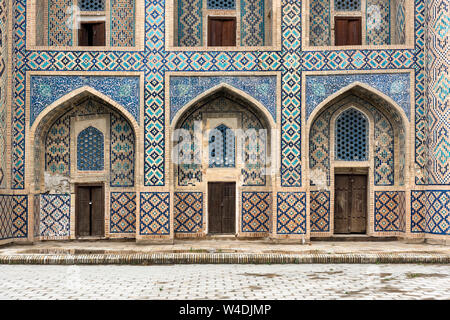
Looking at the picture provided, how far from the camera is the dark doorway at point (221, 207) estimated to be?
10.7m

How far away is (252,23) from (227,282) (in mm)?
6672

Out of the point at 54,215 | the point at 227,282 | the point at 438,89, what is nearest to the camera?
the point at 227,282

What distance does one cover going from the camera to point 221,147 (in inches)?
426

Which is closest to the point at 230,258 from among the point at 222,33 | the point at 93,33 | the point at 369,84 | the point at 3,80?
the point at 369,84

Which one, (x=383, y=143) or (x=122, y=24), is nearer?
(x=383, y=143)

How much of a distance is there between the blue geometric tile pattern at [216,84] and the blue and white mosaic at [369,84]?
765 mm

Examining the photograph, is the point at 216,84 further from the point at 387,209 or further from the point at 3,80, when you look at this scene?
the point at 387,209

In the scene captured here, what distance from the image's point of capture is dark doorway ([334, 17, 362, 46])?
431 inches

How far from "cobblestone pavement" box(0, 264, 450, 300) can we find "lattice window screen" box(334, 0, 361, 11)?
19.5 ft

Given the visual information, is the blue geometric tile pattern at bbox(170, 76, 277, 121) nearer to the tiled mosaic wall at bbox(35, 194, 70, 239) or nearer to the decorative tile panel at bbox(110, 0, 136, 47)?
the decorative tile panel at bbox(110, 0, 136, 47)

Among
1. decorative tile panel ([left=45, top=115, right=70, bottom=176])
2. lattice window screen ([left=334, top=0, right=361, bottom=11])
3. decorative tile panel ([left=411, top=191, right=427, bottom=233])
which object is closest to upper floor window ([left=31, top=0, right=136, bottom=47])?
decorative tile panel ([left=45, top=115, right=70, bottom=176])

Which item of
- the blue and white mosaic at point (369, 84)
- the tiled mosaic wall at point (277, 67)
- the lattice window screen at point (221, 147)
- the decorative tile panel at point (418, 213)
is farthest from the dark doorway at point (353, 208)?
the lattice window screen at point (221, 147)

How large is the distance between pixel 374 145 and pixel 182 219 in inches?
171

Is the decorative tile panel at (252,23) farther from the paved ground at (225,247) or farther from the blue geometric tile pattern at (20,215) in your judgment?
the blue geometric tile pattern at (20,215)
